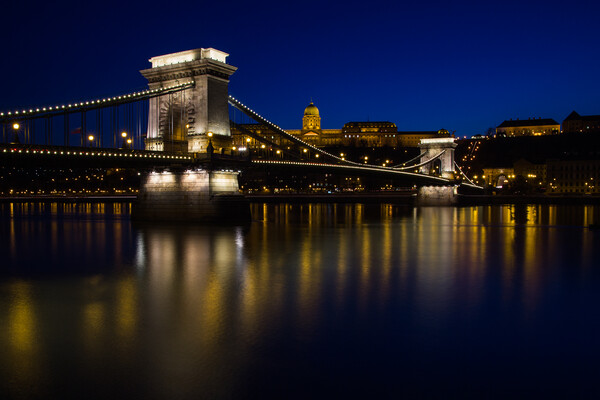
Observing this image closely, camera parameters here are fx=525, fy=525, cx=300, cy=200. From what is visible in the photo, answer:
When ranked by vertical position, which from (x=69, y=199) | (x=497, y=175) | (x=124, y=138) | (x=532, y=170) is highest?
(x=124, y=138)

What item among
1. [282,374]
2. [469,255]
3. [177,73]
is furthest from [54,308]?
[177,73]

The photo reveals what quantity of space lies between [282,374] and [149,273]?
1026cm

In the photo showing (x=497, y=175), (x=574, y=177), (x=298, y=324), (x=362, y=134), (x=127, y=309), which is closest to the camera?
(x=298, y=324)

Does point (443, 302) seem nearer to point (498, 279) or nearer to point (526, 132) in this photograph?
point (498, 279)

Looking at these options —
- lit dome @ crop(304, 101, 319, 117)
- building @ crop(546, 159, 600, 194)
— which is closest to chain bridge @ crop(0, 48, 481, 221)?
building @ crop(546, 159, 600, 194)

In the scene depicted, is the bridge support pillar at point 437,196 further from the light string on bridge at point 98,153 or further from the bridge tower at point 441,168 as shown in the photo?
the light string on bridge at point 98,153

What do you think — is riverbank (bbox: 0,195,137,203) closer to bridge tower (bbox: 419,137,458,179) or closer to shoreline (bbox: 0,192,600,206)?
shoreline (bbox: 0,192,600,206)

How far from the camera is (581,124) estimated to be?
148m

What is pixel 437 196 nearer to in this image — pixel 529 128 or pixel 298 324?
pixel 298 324

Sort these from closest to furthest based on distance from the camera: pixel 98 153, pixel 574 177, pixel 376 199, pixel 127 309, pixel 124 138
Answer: pixel 127 309 < pixel 98 153 < pixel 124 138 < pixel 376 199 < pixel 574 177

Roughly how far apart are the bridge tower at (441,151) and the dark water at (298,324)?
5944 centimetres

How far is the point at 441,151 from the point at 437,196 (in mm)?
9811

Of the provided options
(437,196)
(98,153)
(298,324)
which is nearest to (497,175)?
(437,196)

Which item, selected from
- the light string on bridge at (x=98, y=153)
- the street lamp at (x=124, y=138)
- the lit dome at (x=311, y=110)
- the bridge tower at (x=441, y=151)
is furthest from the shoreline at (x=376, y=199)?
the lit dome at (x=311, y=110)
